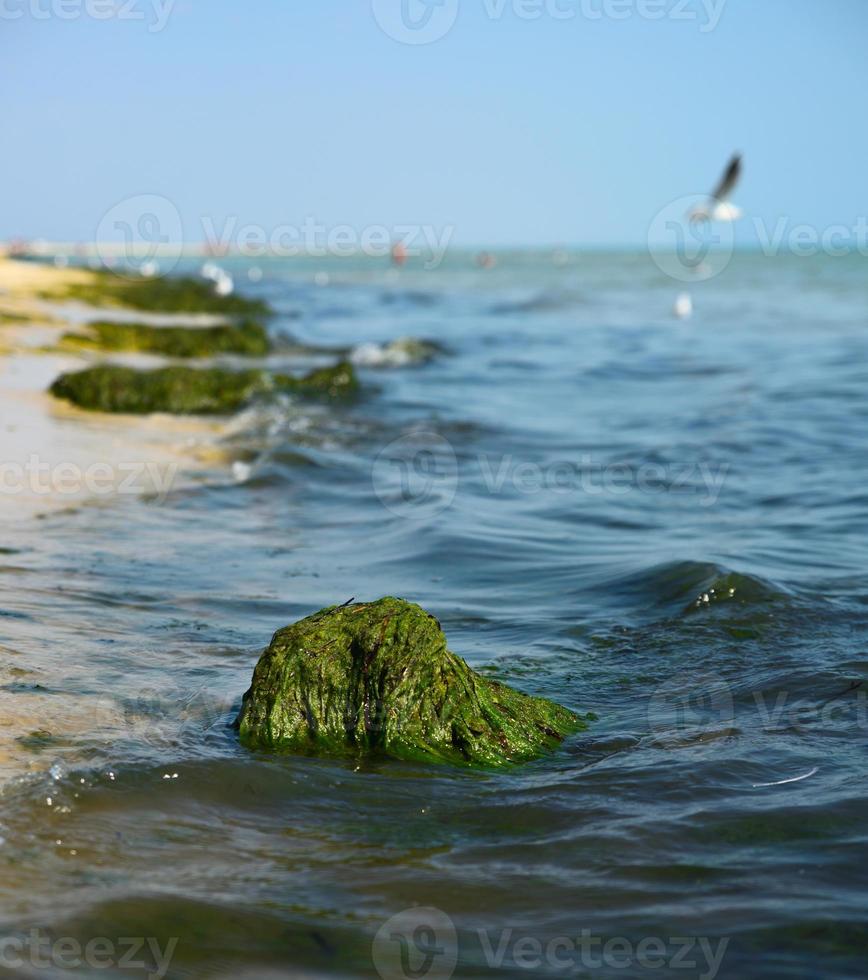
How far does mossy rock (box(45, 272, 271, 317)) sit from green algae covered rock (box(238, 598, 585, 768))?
20187mm

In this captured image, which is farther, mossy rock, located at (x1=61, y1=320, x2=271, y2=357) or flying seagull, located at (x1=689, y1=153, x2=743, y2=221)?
mossy rock, located at (x1=61, y1=320, x2=271, y2=357)

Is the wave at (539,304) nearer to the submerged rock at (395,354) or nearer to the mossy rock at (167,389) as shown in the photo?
the submerged rock at (395,354)

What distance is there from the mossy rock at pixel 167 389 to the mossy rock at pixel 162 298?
11367 mm

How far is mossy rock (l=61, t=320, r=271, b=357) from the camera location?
15.9 metres

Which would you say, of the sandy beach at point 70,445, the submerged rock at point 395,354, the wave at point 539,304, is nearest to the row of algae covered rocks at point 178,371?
the sandy beach at point 70,445

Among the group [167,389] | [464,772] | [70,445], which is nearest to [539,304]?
[167,389]

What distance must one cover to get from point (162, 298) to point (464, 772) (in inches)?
925

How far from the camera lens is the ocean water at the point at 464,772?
3020 millimetres

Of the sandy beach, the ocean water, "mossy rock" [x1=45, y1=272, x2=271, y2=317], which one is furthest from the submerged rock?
"mossy rock" [x1=45, y1=272, x2=271, y2=317]

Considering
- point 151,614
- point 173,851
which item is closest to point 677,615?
point 151,614

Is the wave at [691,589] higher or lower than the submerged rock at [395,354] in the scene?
lower

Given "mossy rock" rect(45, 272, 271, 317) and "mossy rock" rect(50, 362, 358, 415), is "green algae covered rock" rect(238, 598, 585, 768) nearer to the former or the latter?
"mossy rock" rect(50, 362, 358, 415)

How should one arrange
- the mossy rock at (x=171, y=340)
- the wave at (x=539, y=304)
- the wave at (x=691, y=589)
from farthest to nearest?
1. the wave at (x=539, y=304)
2. the mossy rock at (x=171, y=340)
3. the wave at (x=691, y=589)

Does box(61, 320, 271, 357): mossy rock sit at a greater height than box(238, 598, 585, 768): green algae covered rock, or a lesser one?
greater
